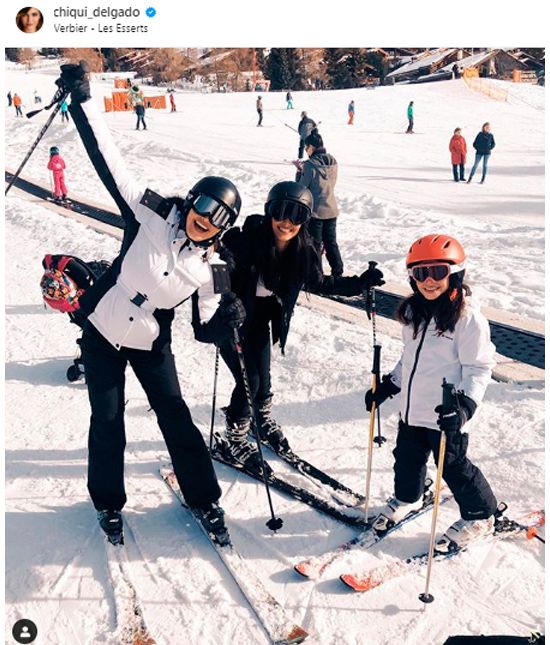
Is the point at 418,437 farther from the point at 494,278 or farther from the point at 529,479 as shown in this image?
the point at 494,278

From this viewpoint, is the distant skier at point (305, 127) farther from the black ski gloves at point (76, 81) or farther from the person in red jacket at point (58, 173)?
the person in red jacket at point (58, 173)

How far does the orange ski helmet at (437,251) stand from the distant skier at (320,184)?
12.8 ft

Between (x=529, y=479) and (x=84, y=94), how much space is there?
11.6 ft

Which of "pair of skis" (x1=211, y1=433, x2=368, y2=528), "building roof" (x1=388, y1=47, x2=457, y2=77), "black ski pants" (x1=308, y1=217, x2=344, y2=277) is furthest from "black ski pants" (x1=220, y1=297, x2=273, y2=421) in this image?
"building roof" (x1=388, y1=47, x2=457, y2=77)

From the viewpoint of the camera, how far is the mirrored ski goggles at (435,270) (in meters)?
2.90

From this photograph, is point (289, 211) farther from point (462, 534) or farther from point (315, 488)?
point (462, 534)

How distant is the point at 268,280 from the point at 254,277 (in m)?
0.10

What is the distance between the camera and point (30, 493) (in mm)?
3834

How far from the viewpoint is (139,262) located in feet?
10.0

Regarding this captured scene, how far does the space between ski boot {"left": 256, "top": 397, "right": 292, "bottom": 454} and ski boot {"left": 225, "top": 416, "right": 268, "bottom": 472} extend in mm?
184

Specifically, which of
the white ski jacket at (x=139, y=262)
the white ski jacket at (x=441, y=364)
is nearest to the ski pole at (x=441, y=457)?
the white ski jacket at (x=441, y=364)

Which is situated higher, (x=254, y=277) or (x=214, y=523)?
(x=254, y=277)

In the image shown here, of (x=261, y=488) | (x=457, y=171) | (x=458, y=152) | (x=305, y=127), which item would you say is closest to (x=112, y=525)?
(x=261, y=488)
